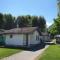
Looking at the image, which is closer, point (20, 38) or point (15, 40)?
point (20, 38)

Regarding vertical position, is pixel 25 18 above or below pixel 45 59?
above

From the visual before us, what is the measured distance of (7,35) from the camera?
37.8 m

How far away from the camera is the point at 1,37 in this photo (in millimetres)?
43719

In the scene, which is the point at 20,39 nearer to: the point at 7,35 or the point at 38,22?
the point at 7,35

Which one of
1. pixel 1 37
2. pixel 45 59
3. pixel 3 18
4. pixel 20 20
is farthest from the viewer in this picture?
pixel 20 20

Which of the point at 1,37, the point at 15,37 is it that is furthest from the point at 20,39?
the point at 1,37

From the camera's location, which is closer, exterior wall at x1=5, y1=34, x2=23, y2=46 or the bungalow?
the bungalow

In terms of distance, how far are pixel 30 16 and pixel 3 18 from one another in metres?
14.5

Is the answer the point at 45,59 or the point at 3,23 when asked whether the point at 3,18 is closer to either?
the point at 3,23

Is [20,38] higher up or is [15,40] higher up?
[20,38]

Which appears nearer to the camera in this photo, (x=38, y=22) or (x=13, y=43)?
(x=13, y=43)

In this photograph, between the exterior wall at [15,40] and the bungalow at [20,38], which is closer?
the bungalow at [20,38]

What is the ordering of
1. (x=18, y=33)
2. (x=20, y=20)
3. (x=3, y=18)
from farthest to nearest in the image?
1. (x=20, y=20)
2. (x=3, y=18)
3. (x=18, y=33)

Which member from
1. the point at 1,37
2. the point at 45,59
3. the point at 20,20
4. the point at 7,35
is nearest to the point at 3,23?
the point at 20,20
